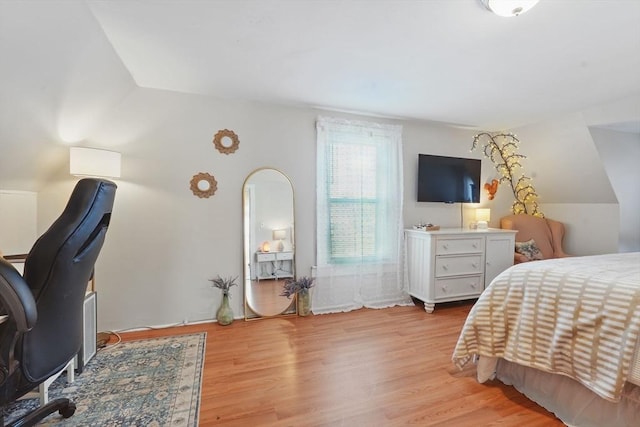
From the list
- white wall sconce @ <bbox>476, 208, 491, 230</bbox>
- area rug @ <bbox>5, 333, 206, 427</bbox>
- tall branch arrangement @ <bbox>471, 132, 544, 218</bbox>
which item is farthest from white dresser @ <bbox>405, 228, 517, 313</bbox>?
area rug @ <bbox>5, 333, 206, 427</bbox>

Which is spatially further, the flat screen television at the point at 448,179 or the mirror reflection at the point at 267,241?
the flat screen television at the point at 448,179

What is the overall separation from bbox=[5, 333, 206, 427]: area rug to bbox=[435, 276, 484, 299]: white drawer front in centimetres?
243

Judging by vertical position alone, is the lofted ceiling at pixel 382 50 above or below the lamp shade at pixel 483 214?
above

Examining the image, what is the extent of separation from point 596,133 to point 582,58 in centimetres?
156

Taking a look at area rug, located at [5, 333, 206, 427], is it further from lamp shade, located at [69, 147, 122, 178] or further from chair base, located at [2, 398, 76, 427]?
lamp shade, located at [69, 147, 122, 178]

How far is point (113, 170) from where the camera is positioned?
2.29 m

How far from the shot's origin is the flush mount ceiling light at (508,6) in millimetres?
1406

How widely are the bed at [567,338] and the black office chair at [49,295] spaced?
212 cm

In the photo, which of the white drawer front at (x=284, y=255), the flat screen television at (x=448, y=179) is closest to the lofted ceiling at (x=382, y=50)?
the flat screen television at (x=448, y=179)

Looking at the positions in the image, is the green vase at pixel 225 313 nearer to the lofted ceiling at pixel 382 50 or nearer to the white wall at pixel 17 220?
the white wall at pixel 17 220

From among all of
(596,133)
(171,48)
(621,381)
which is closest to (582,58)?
(596,133)

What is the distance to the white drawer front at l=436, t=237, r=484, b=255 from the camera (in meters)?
3.11

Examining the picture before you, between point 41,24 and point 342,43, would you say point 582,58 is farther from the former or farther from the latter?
point 41,24

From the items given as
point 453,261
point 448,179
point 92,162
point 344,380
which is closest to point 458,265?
point 453,261
